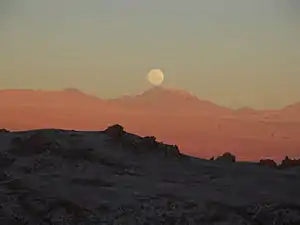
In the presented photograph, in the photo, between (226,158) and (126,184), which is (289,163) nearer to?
(226,158)

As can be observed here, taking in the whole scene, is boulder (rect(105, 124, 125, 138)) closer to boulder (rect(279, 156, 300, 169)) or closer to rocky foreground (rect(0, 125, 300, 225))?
rocky foreground (rect(0, 125, 300, 225))

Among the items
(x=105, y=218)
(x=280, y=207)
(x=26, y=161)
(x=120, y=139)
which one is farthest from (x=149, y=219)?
(x=120, y=139)

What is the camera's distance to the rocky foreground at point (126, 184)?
13.9 metres

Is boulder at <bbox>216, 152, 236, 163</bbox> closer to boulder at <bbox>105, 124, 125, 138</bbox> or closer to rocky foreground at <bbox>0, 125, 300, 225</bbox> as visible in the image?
rocky foreground at <bbox>0, 125, 300, 225</bbox>

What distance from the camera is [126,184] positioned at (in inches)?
681

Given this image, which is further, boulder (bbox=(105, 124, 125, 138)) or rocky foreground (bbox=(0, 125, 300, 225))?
boulder (bbox=(105, 124, 125, 138))

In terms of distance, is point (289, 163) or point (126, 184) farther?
point (289, 163)

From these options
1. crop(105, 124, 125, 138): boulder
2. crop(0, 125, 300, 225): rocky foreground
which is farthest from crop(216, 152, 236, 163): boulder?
crop(105, 124, 125, 138): boulder

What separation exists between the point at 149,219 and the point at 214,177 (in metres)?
5.87

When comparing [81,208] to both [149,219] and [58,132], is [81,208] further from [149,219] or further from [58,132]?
[58,132]

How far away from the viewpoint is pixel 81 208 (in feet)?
47.4

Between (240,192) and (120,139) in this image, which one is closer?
(240,192)

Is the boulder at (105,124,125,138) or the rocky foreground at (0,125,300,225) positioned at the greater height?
the boulder at (105,124,125,138)

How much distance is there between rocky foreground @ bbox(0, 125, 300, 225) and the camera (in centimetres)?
1394
